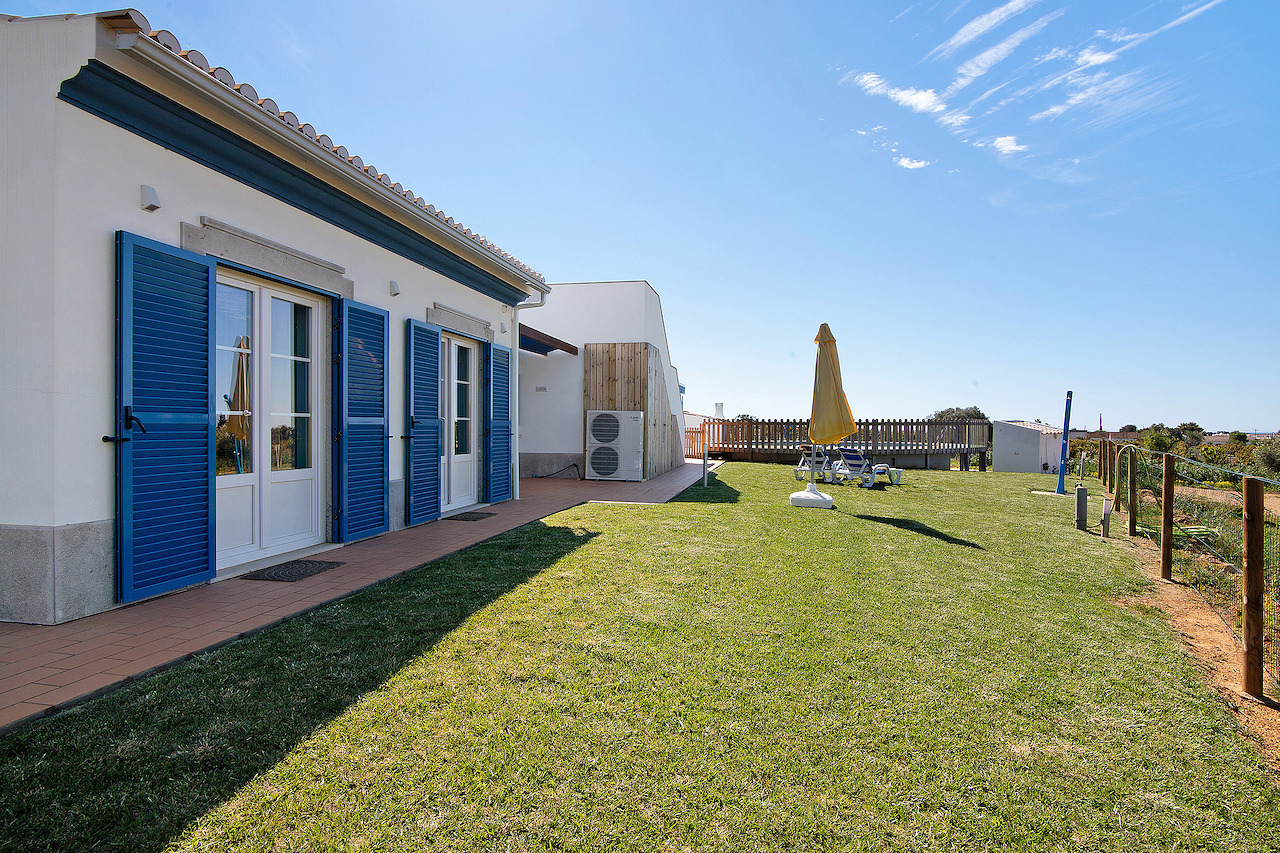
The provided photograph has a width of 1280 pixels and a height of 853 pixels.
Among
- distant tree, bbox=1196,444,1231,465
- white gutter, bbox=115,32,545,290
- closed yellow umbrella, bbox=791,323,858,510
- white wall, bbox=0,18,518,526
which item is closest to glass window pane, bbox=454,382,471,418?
white gutter, bbox=115,32,545,290

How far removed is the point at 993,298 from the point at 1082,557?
1649cm

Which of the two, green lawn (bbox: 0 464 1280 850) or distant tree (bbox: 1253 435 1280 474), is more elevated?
distant tree (bbox: 1253 435 1280 474)

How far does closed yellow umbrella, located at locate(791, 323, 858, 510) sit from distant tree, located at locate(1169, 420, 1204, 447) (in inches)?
624

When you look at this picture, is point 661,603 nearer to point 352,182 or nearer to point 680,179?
point 352,182

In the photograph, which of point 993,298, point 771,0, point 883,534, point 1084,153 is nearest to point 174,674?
point 883,534

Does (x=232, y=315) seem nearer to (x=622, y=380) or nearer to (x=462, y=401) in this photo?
(x=462, y=401)

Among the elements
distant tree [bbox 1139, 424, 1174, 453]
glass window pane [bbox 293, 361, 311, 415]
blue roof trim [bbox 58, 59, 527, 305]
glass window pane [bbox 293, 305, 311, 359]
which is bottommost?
distant tree [bbox 1139, 424, 1174, 453]

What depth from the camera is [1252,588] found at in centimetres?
266

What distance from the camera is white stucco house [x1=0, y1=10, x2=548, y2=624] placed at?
300cm

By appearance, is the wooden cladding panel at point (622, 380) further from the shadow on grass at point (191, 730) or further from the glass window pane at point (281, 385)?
the shadow on grass at point (191, 730)

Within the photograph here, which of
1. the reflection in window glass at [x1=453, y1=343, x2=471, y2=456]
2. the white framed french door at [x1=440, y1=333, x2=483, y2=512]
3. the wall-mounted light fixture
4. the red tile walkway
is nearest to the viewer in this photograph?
the red tile walkway

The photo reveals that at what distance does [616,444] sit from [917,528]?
6127 millimetres

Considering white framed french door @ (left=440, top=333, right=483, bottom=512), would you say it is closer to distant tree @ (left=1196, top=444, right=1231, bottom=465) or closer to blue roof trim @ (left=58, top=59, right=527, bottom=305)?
blue roof trim @ (left=58, top=59, right=527, bottom=305)

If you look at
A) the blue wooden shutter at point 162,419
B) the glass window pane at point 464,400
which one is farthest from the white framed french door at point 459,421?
the blue wooden shutter at point 162,419
